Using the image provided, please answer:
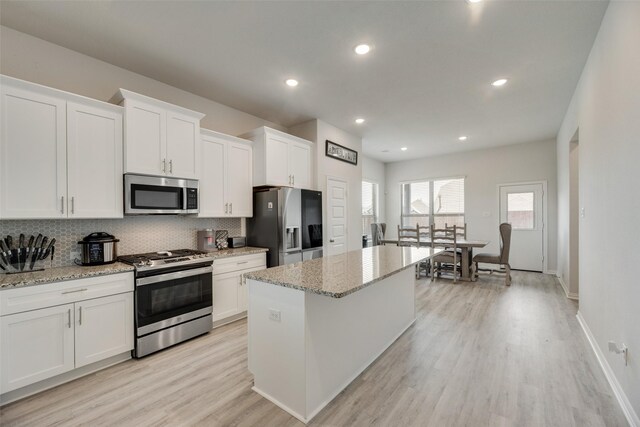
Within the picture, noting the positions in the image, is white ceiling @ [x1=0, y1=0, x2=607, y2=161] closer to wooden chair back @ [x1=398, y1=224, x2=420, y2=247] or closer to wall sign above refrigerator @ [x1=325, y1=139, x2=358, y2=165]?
wall sign above refrigerator @ [x1=325, y1=139, x2=358, y2=165]

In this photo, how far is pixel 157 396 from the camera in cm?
199

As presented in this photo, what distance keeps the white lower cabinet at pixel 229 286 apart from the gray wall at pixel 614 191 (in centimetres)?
335

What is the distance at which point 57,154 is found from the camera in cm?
229

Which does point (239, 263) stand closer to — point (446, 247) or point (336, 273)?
point (336, 273)

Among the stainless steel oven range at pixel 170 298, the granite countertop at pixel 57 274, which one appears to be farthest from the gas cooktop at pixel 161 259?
the granite countertop at pixel 57 274

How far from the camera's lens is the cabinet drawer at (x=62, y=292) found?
1913 millimetres

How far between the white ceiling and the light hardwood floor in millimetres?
2858

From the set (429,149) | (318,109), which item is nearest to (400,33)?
(318,109)

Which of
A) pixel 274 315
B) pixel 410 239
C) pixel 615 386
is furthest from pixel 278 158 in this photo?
pixel 615 386

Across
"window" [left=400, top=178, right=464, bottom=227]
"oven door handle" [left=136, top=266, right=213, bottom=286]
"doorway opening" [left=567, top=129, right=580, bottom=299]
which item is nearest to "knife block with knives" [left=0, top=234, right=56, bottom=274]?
"oven door handle" [left=136, top=266, right=213, bottom=286]

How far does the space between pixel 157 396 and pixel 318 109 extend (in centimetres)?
376

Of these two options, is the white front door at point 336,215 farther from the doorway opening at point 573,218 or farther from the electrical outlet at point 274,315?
the doorway opening at point 573,218

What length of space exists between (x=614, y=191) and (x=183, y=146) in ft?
12.7

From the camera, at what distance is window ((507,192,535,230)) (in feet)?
20.2
